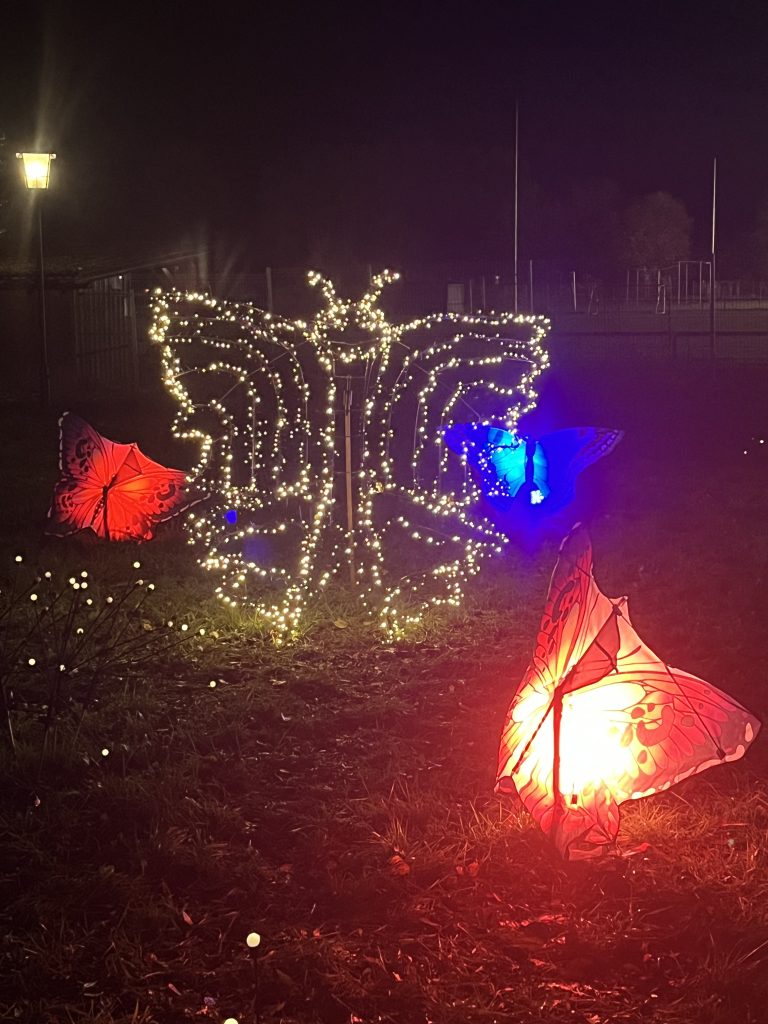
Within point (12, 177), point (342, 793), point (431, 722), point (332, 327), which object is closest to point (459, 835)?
point (342, 793)

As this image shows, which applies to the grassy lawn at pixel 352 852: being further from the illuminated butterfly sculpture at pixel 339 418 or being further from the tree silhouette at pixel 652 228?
the tree silhouette at pixel 652 228

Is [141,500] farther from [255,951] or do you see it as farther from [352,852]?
[255,951]

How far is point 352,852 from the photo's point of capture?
357 cm

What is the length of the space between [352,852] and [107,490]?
4.51 m

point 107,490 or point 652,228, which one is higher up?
point 652,228

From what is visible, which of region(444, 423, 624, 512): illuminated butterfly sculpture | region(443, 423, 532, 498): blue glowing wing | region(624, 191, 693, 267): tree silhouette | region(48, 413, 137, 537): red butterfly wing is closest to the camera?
region(443, 423, 532, 498): blue glowing wing

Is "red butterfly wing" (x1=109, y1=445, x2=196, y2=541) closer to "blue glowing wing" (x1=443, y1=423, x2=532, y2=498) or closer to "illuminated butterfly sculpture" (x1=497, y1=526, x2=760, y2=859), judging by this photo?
"blue glowing wing" (x1=443, y1=423, x2=532, y2=498)

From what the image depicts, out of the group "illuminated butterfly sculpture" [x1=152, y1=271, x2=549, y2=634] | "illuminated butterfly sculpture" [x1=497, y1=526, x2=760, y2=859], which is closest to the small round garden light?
"illuminated butterfly sculpture" [x1=497, y1=526, x2=760, y2=859]

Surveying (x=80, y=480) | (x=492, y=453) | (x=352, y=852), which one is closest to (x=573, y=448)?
(x=492, y=453)

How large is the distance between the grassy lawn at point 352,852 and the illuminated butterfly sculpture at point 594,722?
0.56 feet

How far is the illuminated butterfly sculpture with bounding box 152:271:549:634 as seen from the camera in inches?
228

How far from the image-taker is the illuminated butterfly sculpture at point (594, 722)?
3328 millimetres

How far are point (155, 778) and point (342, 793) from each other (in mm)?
677

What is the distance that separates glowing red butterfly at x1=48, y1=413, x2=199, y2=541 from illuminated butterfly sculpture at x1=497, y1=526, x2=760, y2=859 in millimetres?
4481
